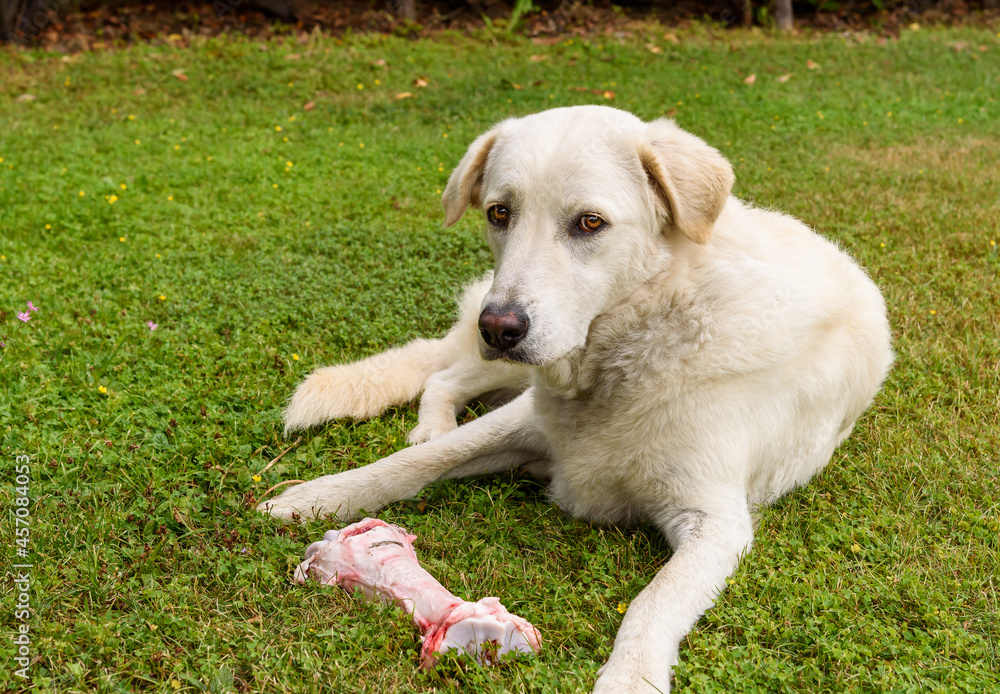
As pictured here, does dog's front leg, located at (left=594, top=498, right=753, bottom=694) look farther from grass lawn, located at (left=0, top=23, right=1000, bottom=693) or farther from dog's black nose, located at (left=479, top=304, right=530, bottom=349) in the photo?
dog's black nose, located at (left=479, top=304, right=530, bottom=349)

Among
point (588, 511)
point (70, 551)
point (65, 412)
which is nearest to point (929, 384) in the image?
point (588, 511)

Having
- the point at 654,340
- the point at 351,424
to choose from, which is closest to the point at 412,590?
the point at 654,340

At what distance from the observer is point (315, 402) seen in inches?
141

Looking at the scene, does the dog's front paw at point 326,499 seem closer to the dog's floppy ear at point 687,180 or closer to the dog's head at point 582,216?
the dog's head at point 582,216

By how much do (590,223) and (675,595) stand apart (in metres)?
1.25

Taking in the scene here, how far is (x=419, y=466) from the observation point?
3.30 m

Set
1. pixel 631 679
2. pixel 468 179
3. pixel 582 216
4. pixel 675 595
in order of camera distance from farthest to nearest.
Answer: pixel 468 179
pixel 582 216
pixel 675 595
pixel 631 679

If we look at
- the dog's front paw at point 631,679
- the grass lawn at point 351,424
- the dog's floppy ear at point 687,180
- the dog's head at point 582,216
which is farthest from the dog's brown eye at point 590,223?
the dog's front paw at point 631,679

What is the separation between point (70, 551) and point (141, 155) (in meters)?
5.39

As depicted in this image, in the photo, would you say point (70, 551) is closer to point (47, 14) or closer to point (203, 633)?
point (203, 633)

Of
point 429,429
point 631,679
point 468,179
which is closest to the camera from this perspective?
point 631,679

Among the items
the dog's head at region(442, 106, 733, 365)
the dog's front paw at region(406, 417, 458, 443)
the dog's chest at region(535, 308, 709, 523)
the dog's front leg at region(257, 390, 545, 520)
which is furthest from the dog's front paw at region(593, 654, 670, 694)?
the dog's front paw at region(406, 417, 458, 443)

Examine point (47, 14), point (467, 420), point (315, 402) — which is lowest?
point (467, 420)

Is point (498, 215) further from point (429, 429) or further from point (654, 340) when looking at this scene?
point (429, 429)
